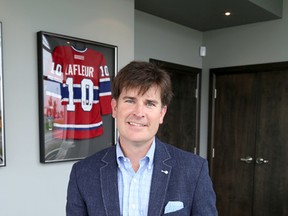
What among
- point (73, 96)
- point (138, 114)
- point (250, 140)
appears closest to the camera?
point (138, 114)

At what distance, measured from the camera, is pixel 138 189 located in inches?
41.8

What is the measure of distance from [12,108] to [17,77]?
0.20m

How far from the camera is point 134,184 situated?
1.07 m

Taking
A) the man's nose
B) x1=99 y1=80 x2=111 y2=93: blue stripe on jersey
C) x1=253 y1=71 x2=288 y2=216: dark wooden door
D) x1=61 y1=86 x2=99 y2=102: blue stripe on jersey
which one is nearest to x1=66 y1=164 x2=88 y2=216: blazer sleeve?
the man's nose

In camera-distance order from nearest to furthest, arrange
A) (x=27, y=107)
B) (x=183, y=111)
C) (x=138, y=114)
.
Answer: (x=138, y=114)
(x=27, y=107)
(x=183, y=111)

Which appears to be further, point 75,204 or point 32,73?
point 32,73

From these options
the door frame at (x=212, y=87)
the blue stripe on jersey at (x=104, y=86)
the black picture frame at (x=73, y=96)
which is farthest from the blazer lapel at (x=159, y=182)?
the door frame at (x=212, y=87)

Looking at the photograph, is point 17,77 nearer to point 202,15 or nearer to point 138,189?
point 138,189

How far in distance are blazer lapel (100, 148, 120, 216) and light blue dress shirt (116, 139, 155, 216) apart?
0.08ft

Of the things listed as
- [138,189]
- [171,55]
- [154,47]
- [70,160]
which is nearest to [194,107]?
[171,55]

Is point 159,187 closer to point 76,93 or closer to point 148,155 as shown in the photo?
point 148,155

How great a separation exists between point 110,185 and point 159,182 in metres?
0.19

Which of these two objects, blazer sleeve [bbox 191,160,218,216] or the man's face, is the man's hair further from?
blazer sleeve [bbox 191,160,218,216]

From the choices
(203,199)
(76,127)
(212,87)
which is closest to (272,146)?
(212,87)
